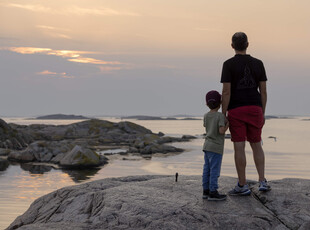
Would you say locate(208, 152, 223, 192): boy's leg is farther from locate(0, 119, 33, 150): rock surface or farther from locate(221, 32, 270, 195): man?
locate(0, 119, 33, 150): rock surface

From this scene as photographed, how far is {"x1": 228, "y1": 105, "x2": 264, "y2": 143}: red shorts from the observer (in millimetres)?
7070

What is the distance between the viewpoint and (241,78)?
279 inches

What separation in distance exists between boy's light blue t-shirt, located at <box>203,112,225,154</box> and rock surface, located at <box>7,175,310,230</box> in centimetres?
99

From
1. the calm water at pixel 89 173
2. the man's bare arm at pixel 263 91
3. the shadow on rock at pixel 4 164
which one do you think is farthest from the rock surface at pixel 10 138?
the man's bare arm at pixel 263 91

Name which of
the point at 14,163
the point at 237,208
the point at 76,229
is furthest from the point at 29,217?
the point at 14,163

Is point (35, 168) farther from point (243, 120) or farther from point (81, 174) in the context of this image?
point (243, 120)

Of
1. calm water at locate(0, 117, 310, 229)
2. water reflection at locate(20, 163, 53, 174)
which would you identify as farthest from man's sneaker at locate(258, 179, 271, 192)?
water reflection at locate(20, 163, 53, 174)

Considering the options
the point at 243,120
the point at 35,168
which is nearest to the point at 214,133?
the point at 243,120

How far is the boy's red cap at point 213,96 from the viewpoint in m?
7.00

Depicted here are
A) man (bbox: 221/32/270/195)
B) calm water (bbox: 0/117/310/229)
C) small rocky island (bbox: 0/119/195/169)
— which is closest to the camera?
man (bbox: 221/32/270/195)

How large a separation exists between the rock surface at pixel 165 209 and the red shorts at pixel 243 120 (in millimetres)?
1235

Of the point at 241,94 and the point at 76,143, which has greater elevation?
the point at 241,94

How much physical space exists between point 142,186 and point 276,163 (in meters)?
21.8

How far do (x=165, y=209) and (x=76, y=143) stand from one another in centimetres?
3077
